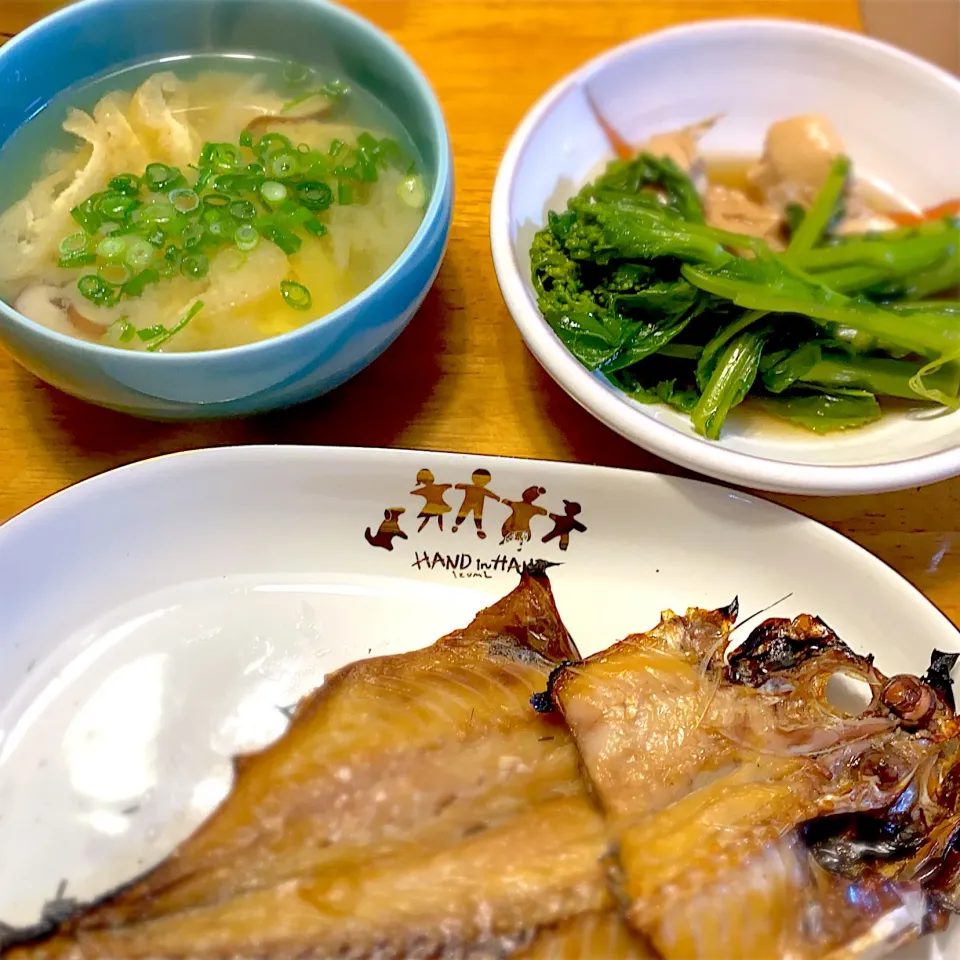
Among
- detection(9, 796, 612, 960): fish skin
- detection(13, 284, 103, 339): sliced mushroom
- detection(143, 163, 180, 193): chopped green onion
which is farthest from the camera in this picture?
detection(143, 163, 180, 193): chopped green onion

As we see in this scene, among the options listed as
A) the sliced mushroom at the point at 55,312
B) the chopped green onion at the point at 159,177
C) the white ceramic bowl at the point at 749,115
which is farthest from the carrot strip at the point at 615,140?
the sliced mushroom at the point at 55,312

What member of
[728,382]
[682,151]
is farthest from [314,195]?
[682,151]

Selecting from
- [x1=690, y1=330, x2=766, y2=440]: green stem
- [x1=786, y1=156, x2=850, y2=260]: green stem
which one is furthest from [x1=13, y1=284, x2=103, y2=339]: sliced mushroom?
[x1=786, y1=156, x2=850, y2=260]: green stem

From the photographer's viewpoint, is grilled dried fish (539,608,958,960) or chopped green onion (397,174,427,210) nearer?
grilled dried fish (539,608,958,960)

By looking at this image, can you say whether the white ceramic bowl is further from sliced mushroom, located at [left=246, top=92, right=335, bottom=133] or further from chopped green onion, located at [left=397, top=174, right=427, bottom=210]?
sliced mushroom, located at [left=246, top=92, right=335, bottom=133]

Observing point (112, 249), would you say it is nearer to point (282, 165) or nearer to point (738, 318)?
point (282, 165)

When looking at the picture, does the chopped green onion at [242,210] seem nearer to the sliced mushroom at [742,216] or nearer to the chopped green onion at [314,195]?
the chopped green onion at [314,195]

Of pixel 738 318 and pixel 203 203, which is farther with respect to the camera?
pixel 738 318
